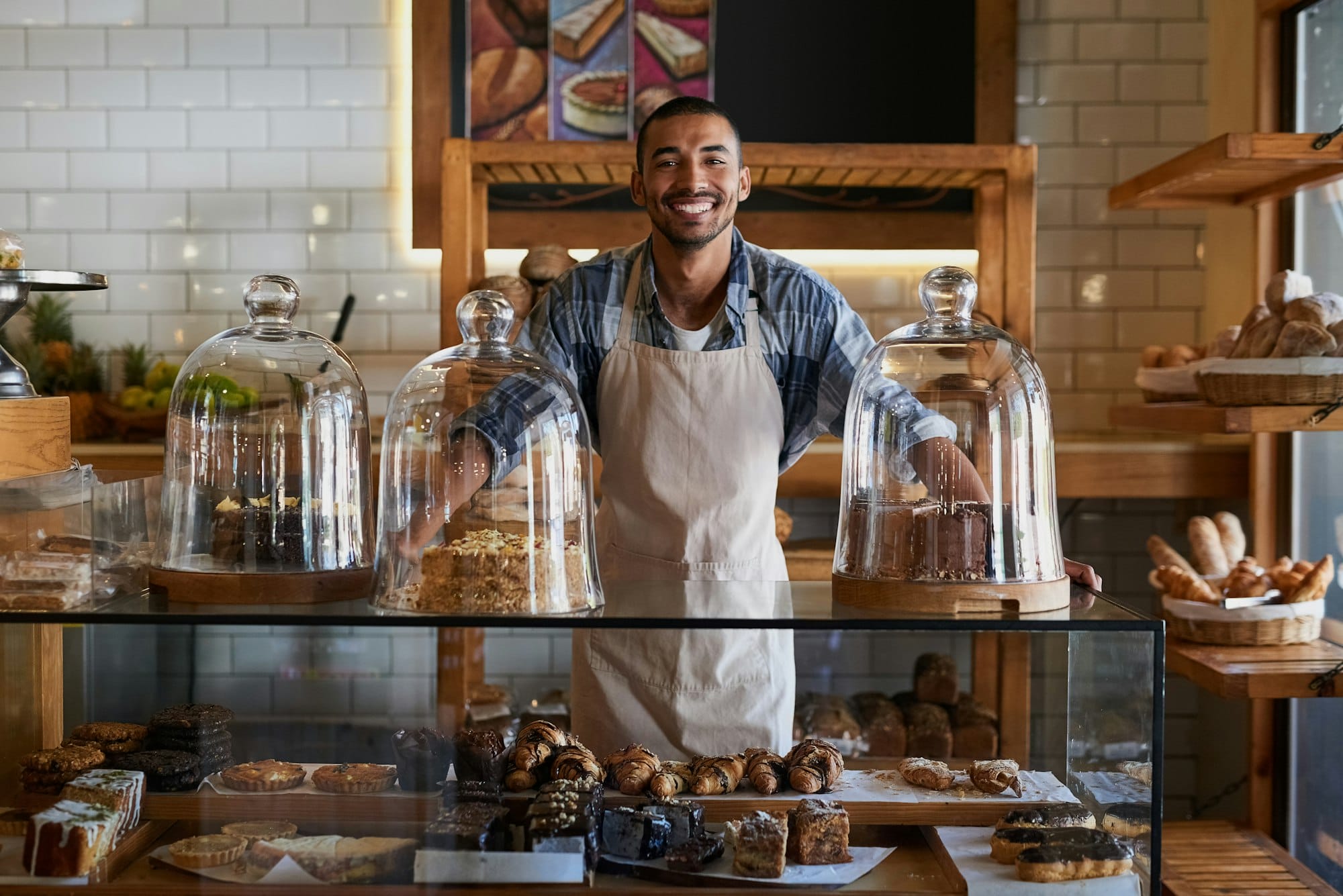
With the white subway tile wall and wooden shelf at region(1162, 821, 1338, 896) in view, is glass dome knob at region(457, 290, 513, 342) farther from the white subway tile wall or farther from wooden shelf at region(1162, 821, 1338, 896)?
the white subway tile wall

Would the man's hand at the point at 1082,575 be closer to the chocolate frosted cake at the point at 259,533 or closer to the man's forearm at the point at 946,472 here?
the man's forearm at the point at 946,472

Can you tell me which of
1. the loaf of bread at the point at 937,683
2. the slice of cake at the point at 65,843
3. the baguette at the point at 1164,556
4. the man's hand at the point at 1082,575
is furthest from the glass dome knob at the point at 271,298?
the loaf of bread at the point at 937,683

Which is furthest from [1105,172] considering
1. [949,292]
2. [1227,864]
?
[949,292]

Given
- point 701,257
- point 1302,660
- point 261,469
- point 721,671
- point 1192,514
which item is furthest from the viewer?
point 1192,514

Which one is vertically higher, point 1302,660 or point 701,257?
point 701,257

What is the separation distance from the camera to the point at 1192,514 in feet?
12.1

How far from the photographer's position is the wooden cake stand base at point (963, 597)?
1.20 meters

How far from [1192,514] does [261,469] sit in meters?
3.05

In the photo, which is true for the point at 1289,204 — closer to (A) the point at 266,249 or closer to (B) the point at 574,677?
(B) the point at 574,677

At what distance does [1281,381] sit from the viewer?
7.89 ft

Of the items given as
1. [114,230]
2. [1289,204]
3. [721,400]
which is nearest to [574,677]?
[721,400]

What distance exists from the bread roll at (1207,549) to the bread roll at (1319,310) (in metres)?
0.56

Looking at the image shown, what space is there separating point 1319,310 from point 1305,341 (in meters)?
0.06

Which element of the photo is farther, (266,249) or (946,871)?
(266,249)
